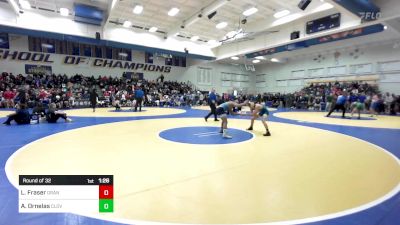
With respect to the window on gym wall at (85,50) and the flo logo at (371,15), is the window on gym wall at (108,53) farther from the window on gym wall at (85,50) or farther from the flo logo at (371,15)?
the flo logo at (371,15)

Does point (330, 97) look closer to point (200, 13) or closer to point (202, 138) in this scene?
point (200, 13)

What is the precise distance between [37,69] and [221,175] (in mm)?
23341

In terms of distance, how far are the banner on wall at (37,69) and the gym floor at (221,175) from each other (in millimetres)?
17268

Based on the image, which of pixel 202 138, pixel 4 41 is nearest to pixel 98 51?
pixel 4 41

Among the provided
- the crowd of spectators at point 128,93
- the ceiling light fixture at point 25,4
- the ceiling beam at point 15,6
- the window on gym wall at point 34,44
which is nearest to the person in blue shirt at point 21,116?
the crowd of spectators at point 128,93

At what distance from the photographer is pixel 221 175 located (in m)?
3.53

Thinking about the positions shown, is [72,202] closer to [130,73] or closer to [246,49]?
[246,49]

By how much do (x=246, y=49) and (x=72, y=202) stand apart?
21.3 meters

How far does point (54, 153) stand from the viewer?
4.71 m

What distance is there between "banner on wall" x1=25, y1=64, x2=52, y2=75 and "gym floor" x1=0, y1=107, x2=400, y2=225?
17268mm

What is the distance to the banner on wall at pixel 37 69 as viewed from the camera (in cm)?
1983

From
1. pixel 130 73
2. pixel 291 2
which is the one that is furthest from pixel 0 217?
pixel 130 73

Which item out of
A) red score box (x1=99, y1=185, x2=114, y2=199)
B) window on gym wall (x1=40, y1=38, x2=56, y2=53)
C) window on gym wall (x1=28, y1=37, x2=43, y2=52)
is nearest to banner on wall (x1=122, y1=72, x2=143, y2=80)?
window on gym wall (x1=40, y1=38, x2=56, y2=53)
